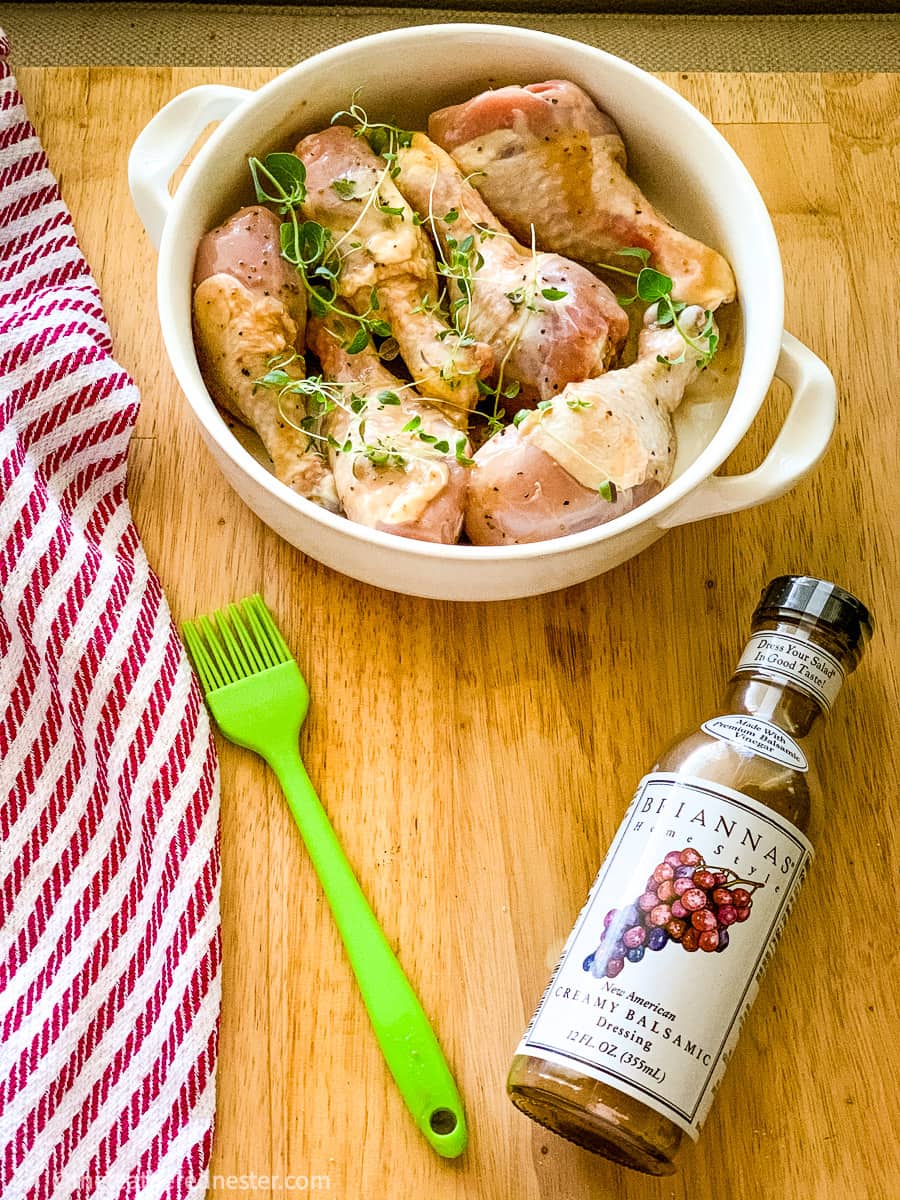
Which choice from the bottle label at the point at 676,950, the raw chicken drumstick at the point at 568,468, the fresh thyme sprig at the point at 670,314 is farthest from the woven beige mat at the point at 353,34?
the bottle label at the point at 676,950

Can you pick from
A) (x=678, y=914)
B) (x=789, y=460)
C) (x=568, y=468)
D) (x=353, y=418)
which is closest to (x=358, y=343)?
(x=353, y=418)

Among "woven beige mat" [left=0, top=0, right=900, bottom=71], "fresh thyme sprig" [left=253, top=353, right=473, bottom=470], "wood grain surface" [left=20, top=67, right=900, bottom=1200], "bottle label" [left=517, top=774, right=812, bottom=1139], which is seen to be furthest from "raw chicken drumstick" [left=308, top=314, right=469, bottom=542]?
"woven beige mat" [left=0, top=0, right=900, bottom=71]

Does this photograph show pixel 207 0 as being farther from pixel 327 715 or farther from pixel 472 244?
pixel 327 715

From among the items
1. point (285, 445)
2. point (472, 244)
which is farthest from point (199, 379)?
point (472, 244)

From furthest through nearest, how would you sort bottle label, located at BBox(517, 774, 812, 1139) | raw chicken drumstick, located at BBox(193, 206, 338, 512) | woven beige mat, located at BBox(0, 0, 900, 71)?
woven beige mat, located at BBox(0, 0, 900, 71), raw chicken drumstick, located at BBox(193, 206, 338, 512), bottle label, located at BBox(517, 774, 812, 1139)

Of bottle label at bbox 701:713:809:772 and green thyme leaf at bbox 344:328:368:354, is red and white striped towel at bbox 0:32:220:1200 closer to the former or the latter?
green thyme leaf at bbox 344:328:368:354

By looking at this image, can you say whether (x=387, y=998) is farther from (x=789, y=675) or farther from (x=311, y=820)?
(x=789, y=675)

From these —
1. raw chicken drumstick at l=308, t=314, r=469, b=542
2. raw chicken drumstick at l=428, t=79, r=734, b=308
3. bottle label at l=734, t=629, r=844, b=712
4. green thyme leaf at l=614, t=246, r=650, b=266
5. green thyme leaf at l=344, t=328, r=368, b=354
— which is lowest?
bottle label at l=734, t=629, r=844, b=712
